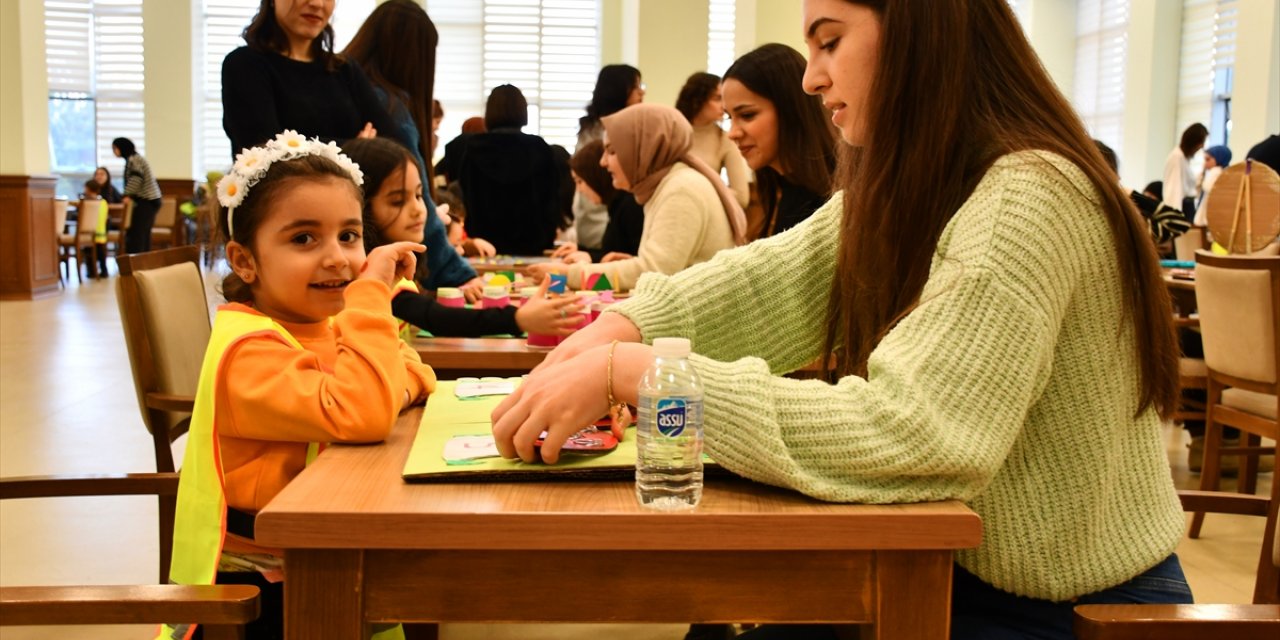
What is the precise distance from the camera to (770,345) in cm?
150

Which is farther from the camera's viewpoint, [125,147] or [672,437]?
[125,147]

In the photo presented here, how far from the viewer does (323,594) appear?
1.02 m

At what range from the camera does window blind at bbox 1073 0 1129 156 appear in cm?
1418

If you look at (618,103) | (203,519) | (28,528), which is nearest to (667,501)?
(203,519)

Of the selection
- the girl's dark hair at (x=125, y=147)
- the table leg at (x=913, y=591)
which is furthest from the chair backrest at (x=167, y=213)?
the table leg at (x=913, y=591)

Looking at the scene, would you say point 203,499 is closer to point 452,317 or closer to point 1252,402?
point 452,317

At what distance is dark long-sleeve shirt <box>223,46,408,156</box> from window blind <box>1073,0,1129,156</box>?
40.2ft

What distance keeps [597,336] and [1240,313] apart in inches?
112

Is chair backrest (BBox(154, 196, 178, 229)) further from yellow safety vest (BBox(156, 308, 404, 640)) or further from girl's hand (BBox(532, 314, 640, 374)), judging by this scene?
girl's hand (BBox(532, 314, 640, 374))

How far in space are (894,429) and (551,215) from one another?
4.55 m

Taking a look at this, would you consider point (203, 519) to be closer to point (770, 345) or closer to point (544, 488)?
point (544, 488)

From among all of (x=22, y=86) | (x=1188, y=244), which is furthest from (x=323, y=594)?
(x=22, y=86)

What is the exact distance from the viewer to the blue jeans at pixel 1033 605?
3.92ft

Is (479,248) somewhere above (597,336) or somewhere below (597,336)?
below
